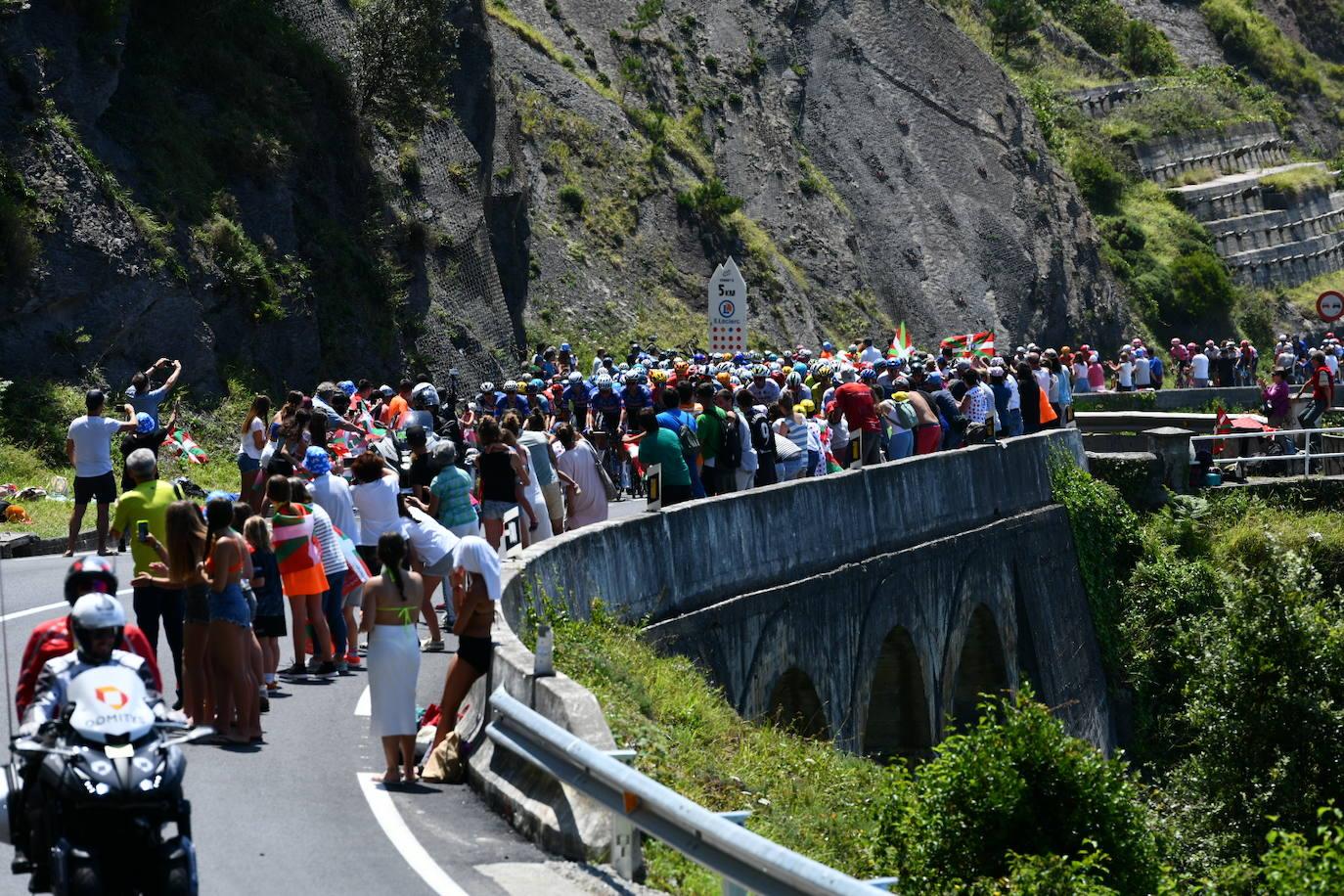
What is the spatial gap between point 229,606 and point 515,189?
31871 mm

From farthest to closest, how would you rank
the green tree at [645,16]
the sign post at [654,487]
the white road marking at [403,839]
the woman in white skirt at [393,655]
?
the green tree at [645,16]
the sign post at [654,487]
the woman in white skirt at [393,655]
the white road marking at [403,839]

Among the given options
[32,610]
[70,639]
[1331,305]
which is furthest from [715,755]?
[1331,305]

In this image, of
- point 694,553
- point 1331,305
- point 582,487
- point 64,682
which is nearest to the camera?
point 64,682

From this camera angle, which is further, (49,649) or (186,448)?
(186,448)

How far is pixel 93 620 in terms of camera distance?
8.46 m

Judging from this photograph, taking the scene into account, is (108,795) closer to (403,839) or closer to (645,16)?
(403,839)

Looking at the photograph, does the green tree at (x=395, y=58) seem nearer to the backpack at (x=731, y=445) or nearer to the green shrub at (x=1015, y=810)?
the backpack at (x=731, y=445)

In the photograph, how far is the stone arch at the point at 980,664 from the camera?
91.2ft

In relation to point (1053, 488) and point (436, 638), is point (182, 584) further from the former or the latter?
point (1053, 488)

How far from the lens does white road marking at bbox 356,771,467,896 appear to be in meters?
9.33

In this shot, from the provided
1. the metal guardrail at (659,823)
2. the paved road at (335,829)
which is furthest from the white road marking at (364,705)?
the metal guardrail at (659,823)

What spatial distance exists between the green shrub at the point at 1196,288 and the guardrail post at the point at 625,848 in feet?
240

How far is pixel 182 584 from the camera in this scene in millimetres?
12289

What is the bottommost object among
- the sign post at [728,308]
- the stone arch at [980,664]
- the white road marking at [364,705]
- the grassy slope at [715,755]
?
the stone arch at [980,664]
